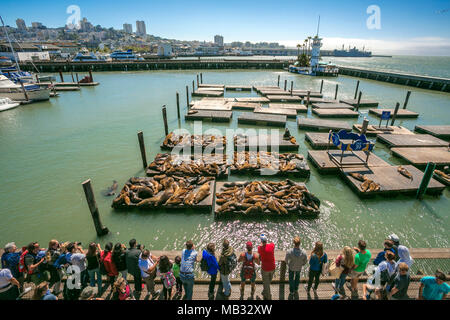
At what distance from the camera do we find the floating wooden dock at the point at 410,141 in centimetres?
1631

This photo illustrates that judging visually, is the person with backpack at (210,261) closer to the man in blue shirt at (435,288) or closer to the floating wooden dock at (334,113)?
the man in blue shirt at (435,288)

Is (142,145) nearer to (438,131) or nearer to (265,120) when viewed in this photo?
(265,120)

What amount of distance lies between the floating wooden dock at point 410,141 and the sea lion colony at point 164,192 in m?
14.4

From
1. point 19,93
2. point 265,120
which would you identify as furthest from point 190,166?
point 19,93

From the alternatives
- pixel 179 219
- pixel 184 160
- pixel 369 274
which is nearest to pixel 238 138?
pixel 184 160

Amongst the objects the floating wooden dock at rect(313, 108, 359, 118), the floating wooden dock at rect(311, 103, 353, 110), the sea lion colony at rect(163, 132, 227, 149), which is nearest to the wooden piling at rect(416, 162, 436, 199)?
the sea lion colony at rect(163, 132, 227, 149)

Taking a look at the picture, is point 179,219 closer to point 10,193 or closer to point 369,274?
point 369,274

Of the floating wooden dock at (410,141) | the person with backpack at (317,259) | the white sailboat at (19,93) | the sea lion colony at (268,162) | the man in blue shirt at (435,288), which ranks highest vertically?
the white sailboat at (19,93)

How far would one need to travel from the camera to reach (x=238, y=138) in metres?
17.4

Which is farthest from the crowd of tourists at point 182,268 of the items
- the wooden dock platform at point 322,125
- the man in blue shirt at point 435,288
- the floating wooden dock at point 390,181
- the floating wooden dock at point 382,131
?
the wooden dock platform at point 322,125

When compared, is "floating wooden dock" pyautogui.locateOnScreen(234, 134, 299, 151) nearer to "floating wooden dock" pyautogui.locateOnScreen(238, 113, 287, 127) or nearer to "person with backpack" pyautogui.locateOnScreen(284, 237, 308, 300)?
"floating wooden dock" pyautogui.locateOnScreen(238, 113, 287, 127)

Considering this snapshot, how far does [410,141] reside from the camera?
16.9 meters

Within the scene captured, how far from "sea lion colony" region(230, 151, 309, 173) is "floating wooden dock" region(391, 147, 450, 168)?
701cm

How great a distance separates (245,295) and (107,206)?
7.93 metres
